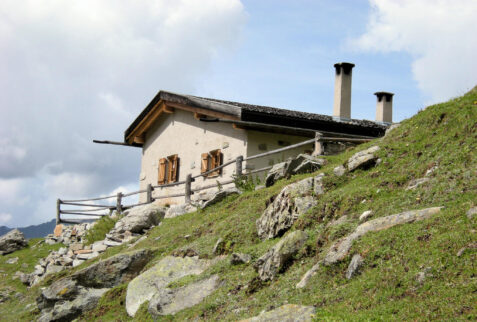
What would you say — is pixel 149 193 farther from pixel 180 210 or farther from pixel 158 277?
pixel 158 277

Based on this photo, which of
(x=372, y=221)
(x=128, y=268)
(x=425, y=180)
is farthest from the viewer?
(x=128, y=268)

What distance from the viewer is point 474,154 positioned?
30.9 ft

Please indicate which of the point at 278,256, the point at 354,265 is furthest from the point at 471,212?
the point at 278,256

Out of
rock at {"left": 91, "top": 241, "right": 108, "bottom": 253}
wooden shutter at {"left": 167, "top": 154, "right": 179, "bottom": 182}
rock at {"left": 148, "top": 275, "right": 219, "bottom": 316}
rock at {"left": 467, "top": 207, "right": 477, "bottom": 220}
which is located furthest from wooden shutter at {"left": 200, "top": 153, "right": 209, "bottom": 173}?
rock at {"left": 467, "top": 207, "right": 477, "bottom": 220}

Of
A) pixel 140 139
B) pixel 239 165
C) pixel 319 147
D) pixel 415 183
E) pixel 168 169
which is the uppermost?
pixel 140 139

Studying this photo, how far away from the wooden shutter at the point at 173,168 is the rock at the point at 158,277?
11121 millimetres

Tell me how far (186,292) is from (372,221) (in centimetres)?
377

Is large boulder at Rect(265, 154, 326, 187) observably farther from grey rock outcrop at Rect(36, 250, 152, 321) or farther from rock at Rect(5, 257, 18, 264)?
rock at Rect(5, 257, 18, 264)

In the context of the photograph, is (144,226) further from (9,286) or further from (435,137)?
(435,137)

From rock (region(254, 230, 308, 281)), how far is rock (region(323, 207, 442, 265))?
2.97 ft

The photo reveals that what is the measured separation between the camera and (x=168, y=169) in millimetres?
24141

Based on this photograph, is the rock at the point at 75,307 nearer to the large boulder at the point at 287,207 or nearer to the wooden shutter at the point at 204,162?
the large boulder at the point at 287,207

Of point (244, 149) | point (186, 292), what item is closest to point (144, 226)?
point (244, 149)

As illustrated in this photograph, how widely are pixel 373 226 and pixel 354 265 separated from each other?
99 cm
